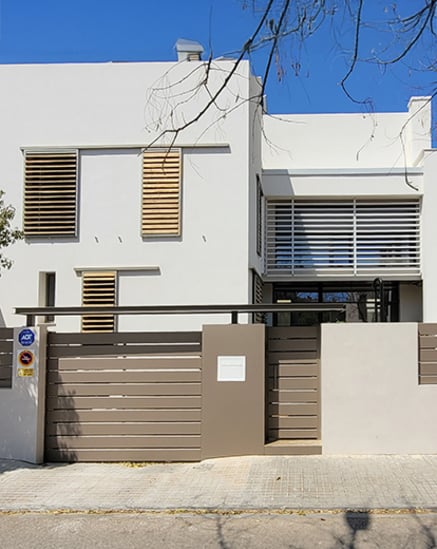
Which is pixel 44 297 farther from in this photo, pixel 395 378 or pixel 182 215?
pixel 395 378

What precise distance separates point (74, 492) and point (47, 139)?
24.3 feet

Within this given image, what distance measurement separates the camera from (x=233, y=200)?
10.8 metres

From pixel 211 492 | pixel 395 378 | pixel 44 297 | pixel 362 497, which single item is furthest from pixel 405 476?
pixel 44 297

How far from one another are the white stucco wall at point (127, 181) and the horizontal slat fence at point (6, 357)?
323 centimetres

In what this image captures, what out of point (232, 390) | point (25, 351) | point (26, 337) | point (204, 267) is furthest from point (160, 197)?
point (232, 390)

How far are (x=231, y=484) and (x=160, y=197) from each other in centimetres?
627

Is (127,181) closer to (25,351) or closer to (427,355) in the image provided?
(25,351)

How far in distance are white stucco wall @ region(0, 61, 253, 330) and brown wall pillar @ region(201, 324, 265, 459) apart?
314 centimetres

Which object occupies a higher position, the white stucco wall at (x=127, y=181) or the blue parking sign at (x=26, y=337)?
the white stucco wall at (x=127, y=181)

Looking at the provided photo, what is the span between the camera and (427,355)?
726 centimetres

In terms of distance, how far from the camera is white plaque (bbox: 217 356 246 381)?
7.32 metres

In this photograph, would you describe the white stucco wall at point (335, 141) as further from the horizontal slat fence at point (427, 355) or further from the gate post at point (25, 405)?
the gate post at point (25, 405)

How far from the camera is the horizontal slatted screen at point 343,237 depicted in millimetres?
13344

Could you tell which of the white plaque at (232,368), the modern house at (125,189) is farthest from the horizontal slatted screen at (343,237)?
the white plaque at (232,368)
